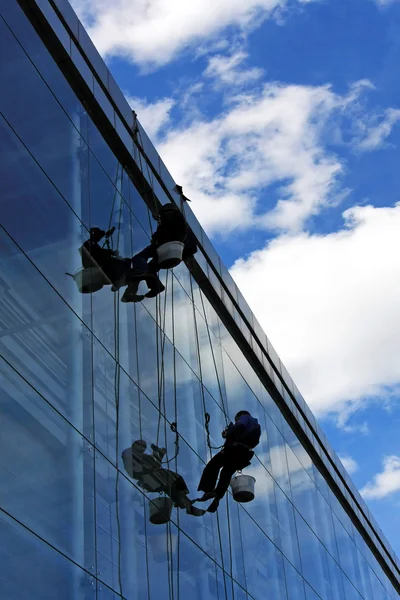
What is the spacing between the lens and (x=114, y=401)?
13.2m

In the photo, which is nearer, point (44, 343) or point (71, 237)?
point (44, 343)

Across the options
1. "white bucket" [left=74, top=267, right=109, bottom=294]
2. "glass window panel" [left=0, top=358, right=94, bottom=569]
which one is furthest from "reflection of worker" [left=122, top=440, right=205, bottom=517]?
"white bucket" [left=74, top=267, right=109, bottom=294]

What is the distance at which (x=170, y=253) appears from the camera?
43.8 ft

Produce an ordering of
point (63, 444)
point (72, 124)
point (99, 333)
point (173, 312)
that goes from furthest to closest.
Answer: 1. point (173, 312)
2. point (72, 124)
3. point (99, 333)
4. point (63, 444)

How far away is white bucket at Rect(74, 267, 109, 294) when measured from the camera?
13156mm

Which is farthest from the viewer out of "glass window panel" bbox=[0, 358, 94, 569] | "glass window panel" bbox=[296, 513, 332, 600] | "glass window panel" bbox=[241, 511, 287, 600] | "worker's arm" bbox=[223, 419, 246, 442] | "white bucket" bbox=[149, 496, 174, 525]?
"glass window panel" bbox=[296, 513, 332, 600]

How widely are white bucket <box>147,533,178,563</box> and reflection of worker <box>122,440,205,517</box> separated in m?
0.59

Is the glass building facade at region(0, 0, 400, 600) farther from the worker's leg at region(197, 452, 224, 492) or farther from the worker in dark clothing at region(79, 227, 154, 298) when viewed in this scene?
the worker's leg at region(197, 452, 224, 492)

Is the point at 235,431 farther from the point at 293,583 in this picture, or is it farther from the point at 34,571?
the point at 293,583

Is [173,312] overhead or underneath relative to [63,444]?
overhead

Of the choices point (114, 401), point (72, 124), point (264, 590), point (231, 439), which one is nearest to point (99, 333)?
point (114, 401)

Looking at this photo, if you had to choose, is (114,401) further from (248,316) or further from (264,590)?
(248,316)

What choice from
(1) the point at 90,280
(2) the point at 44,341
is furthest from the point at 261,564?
(2) the point at 44,341

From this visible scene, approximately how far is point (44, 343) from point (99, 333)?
1.69 meters
